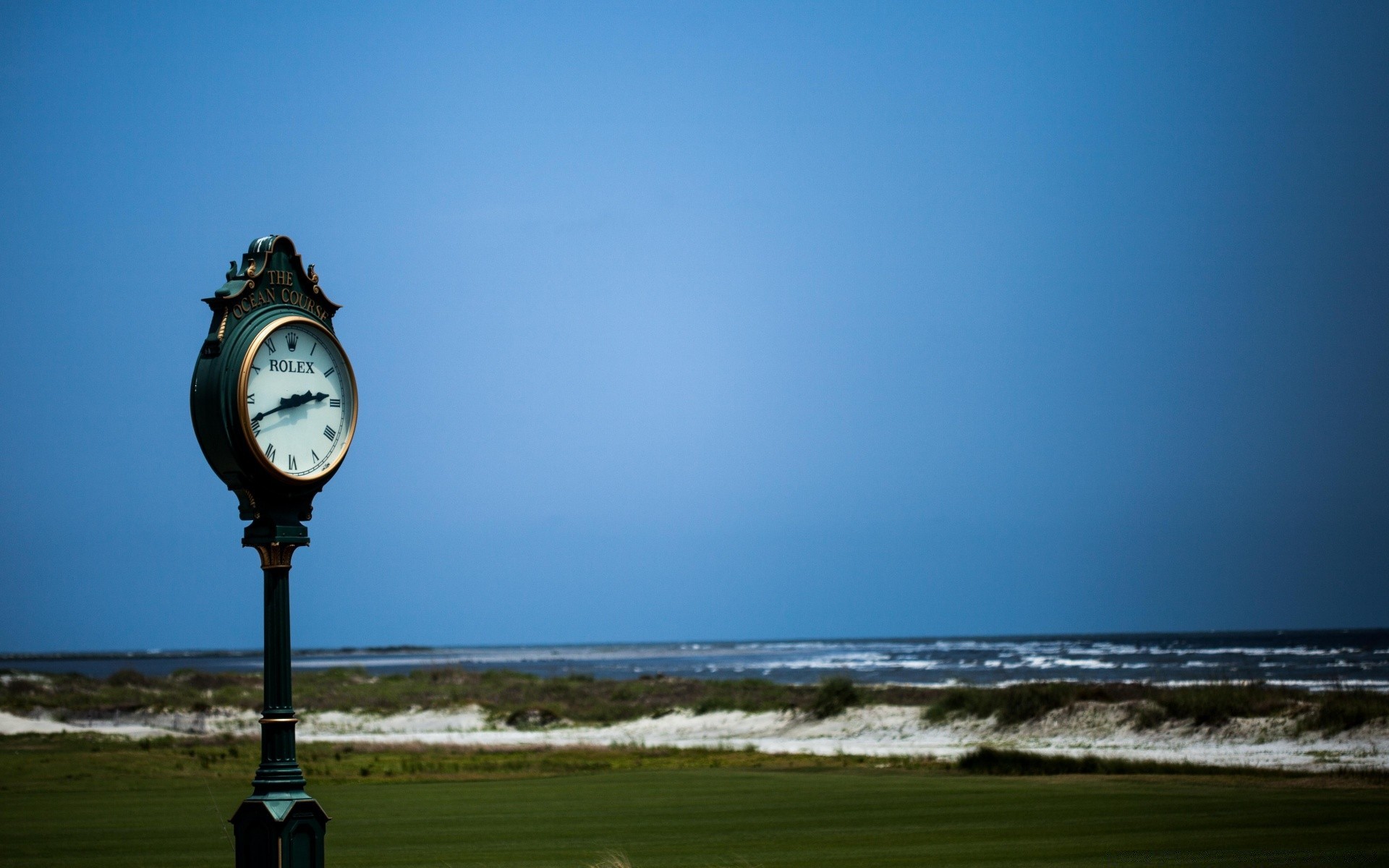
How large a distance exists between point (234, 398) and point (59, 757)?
32106 mm

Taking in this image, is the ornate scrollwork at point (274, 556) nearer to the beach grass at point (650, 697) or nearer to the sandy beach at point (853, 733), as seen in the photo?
the sandy beach at point (853, 733)

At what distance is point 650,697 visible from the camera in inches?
2763

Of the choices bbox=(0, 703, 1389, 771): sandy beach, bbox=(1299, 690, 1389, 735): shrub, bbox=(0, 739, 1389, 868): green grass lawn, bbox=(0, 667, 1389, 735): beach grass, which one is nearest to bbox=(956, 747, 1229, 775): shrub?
bbox=(0, 739, 1389, 868): green grass lawn

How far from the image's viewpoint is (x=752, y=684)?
238ft

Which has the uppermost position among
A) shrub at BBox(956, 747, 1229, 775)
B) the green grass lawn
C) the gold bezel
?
the gold bezel

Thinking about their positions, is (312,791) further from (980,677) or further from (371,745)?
(980,677)

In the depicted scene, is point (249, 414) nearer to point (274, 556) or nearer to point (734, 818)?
point (274, 556)

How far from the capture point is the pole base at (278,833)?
9.11 metres

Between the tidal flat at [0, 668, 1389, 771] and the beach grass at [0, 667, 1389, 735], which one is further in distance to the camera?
the beach grass at [0, 667, 1389, 735]

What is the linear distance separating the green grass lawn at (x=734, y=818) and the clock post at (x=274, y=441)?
22.5 ft

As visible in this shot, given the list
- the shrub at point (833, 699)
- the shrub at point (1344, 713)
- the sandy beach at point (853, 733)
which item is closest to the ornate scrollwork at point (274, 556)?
the sandy beach at point (853, 733)

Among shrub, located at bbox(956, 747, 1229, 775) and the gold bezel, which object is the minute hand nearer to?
the gold bezel

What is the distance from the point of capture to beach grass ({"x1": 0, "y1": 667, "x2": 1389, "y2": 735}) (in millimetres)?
41594

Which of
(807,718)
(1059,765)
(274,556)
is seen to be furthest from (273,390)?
(807,718)
